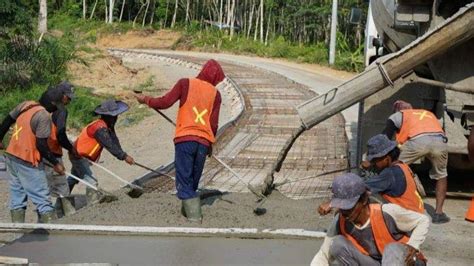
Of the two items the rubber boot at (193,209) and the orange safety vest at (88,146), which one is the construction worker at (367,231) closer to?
the rubber boot at (193,209)

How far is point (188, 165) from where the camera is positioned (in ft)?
22.4

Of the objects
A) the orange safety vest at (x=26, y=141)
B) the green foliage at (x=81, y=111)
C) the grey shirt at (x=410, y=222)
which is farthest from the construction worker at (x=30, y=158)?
the green foliage at (x=81, y=111)

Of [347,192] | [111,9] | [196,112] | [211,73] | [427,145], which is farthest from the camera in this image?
[111,9]

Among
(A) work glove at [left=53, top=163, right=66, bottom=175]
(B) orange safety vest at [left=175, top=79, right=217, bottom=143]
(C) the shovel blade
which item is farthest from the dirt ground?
(B) orange safety vest at [left=175, top=79, right=217, bottom=143]

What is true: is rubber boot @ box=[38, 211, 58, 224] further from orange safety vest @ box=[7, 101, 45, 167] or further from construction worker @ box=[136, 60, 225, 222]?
construction worker @ box=[136, 60, 225, 222]

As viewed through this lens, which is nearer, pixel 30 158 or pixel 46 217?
pixel 30 158

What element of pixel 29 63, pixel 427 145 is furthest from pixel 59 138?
pixel 29 63

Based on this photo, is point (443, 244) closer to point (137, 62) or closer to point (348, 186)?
point (348, 186)

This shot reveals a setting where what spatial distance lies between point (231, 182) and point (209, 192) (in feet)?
4.58

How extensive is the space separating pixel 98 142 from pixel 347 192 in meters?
4.17

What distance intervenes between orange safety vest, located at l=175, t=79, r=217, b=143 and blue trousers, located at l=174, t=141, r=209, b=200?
106 mm

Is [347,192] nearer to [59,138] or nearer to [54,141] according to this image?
[59,138]

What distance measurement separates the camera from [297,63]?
37.9 m

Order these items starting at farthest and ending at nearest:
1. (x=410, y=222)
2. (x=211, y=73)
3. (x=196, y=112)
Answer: (x=211, y=73)
(x=196, y=112)
(x=410, y=222)
